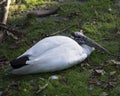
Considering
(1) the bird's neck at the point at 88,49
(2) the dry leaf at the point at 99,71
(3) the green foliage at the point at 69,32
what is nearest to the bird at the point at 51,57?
(1) the bird's neck at the point at 88,49

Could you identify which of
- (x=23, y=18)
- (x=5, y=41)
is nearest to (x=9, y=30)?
(x=5, y=41)

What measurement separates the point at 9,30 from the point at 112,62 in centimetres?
154

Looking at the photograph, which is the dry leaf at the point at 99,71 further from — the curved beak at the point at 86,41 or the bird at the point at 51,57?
the curved beak at the point at 86,41

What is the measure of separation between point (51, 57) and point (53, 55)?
46mm

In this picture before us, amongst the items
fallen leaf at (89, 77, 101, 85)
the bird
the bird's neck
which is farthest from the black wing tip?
the bird's neck

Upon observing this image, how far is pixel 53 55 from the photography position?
518 centimetres

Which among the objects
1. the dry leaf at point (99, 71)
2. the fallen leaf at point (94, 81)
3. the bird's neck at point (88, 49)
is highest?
the bird's neck at point (88, 49)

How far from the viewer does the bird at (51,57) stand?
5.05 metres

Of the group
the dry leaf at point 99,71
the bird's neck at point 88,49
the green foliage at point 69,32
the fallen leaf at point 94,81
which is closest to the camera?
the green foliage at point 69,32

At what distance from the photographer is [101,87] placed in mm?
5043

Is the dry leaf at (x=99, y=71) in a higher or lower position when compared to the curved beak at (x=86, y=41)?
lower

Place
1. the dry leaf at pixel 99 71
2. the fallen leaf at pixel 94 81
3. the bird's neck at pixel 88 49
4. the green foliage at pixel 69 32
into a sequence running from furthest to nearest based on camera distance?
the bird's neck at pixel 88 49 → the dry leaf at pixel 99 71 → the fallen leaf at pixel 94 81 → the green foliage at pixel 69 32

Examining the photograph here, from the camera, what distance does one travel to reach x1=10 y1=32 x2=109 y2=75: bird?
5.05 metres

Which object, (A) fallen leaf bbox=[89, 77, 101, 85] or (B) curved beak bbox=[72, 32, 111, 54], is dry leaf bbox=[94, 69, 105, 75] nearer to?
(A) fallen leaf bbox=[89, 77, 101, 85]
